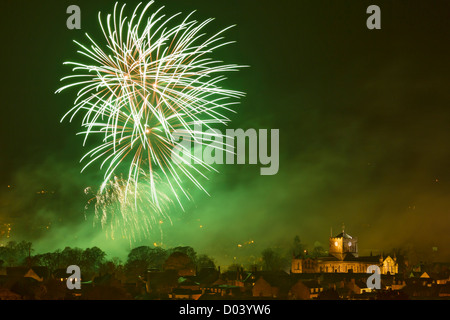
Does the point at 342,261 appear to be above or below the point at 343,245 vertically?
below

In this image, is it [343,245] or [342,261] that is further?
[343,245]

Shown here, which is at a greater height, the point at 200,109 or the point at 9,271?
the point at 200,109

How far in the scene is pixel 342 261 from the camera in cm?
9781

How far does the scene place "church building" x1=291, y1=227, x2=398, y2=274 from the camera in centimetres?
9206

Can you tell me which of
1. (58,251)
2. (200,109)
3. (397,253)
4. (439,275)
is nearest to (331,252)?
(397,253)

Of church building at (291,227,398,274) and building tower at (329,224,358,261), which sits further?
building tower at (329,224,358,261)

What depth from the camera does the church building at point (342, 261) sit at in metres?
92.1

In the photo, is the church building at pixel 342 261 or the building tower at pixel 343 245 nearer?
the church building at pixel 342 261

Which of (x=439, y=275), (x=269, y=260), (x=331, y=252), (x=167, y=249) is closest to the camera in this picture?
(x=439, y=275)

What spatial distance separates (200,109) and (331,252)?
69.4m
